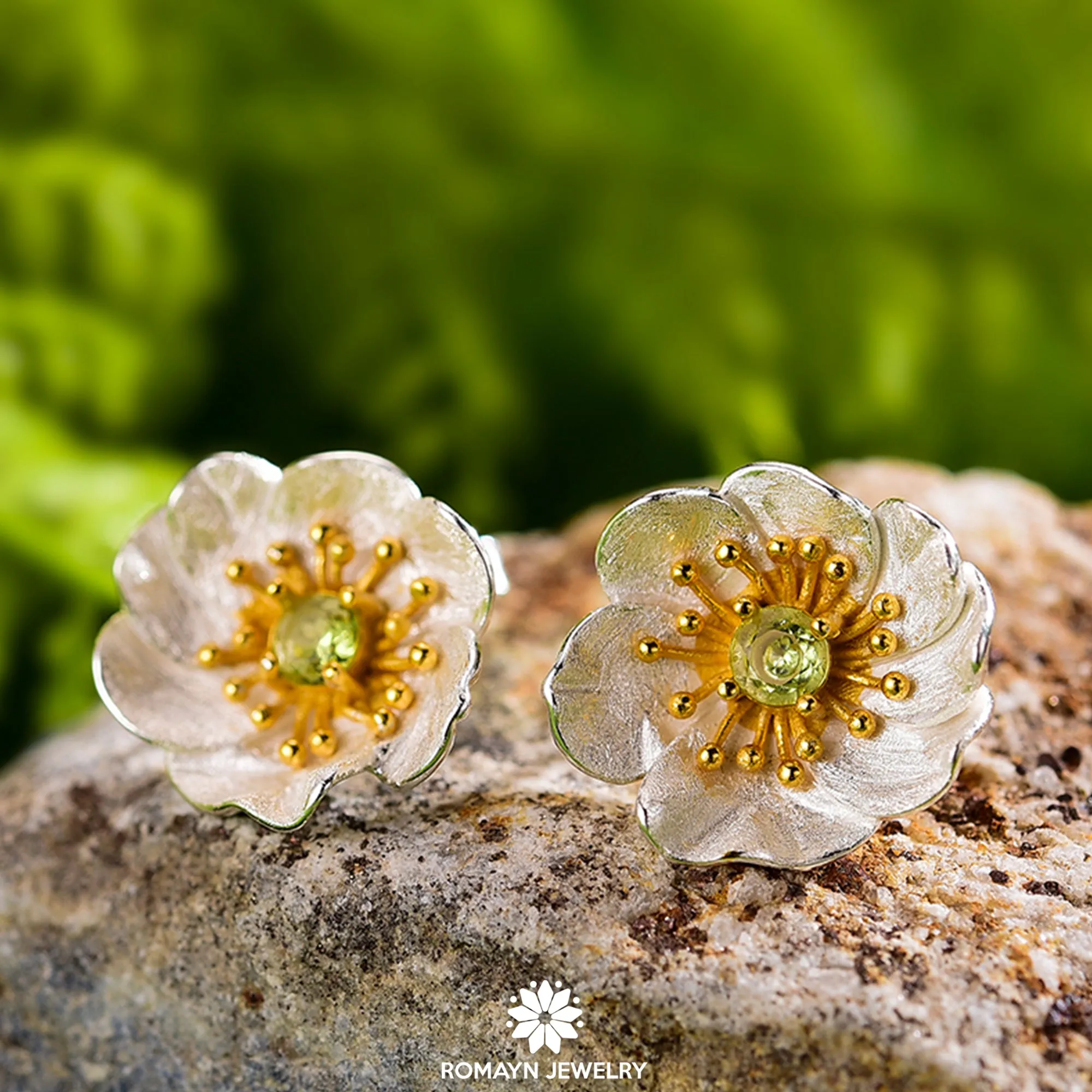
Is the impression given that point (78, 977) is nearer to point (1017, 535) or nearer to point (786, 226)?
point (1017, 535)

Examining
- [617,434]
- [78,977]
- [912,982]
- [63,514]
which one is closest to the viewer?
[912,982]

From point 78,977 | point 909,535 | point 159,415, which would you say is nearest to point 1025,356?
point 909,535

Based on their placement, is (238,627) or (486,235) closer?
(238,627)

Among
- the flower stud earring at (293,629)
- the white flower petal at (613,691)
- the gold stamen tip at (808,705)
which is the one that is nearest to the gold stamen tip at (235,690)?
the flower stud earring at (293,629)

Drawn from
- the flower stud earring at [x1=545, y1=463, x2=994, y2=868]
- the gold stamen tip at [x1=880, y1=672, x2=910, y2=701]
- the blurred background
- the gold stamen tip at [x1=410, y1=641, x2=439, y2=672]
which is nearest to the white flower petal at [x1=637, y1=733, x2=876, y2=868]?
the flower stud earring at [x1=545, y1=463, x2=994, y2=868]

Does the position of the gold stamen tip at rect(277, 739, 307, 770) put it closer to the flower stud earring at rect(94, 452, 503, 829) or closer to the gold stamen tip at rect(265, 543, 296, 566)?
the flower stud earring at rect(94, 452, 503, 829)

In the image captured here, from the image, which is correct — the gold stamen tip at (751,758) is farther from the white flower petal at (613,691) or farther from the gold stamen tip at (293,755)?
the gold stamen tip at (293,755)
